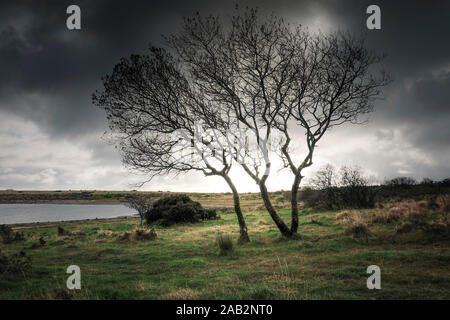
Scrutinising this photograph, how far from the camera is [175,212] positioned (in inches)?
1191

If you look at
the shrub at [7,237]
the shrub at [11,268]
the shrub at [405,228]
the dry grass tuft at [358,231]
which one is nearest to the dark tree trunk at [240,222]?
the dry grass tuft at [358,231]

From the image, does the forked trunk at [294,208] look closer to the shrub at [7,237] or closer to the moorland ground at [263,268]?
the moorland ground at [263,268]

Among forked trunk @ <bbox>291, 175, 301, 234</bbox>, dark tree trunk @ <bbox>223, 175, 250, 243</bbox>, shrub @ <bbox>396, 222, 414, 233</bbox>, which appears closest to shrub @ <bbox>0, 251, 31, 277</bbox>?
dark tree trunk @ <bbox>223, 175, 250, 243</bbox>

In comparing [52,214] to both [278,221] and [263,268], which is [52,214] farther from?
[263,268]

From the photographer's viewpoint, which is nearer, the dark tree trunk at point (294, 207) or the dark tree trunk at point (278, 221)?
the dark tree trunk at point (278, 221)

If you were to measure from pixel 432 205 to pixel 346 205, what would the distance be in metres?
10.4

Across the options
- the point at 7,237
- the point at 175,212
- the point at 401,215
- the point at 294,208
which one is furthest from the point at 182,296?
the point at 175,212

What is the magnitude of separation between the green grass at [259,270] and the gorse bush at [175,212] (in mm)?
12618

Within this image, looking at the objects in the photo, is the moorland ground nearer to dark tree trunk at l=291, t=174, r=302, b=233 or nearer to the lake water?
dark tree trunk at l=291, t=174, r=302, b=233

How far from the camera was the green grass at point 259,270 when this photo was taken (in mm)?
7053
